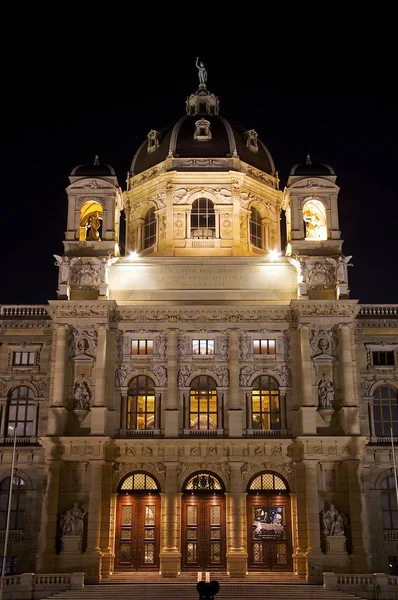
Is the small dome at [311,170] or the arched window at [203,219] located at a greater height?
the small dome at [311,170]

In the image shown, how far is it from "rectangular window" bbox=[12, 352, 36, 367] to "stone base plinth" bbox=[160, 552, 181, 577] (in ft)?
44.4

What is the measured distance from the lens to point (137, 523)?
135 ft

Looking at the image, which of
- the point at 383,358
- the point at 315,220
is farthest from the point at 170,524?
the point at 315,220

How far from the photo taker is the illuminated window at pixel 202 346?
43.6 m

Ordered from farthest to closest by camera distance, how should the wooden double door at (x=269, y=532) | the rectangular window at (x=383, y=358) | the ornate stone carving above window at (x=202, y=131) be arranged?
the ornate stone carving above window at (x=202, y=131), the rectangular window at (x=383, y=358), the wooden double door at (x=269, y=532)

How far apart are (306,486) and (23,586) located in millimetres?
14808

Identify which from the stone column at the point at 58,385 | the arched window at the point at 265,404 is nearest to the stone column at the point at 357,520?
the arched window at the point at 265,404

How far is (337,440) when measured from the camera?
133 feet

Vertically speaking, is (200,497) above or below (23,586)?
above

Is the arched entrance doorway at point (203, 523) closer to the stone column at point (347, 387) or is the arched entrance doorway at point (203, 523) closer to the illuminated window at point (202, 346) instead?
the illuminated window at point (202, 346)

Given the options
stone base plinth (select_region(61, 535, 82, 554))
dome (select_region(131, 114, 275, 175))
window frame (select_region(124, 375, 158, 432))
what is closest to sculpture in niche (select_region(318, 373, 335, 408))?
window frame (select_region(124, 375, 158, 432))

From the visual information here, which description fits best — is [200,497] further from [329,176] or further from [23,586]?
[329,176]

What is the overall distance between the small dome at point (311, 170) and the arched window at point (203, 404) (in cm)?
1399

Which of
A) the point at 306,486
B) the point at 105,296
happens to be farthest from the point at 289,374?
the point at 105,296
